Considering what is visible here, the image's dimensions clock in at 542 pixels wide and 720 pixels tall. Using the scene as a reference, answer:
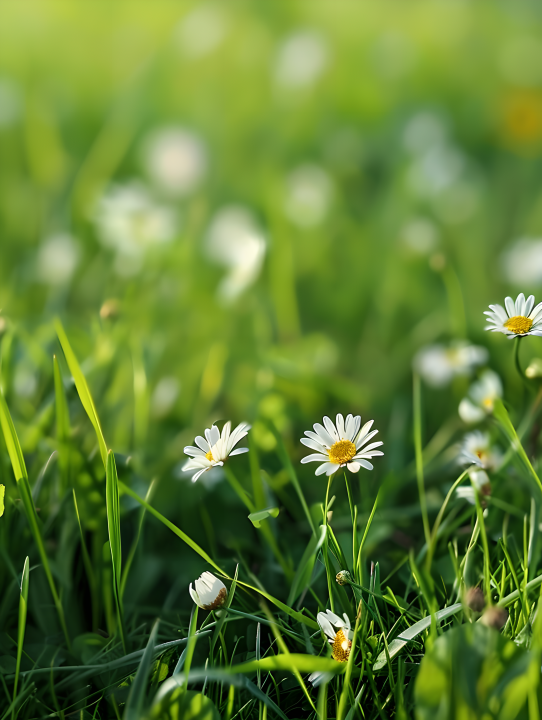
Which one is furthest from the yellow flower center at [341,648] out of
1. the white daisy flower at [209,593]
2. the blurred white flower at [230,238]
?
the blurred white flower at [230,238]

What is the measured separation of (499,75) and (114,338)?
66.5 inches

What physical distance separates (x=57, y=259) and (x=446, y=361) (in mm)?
852

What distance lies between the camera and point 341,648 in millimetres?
511

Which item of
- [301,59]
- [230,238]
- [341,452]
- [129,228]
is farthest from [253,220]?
[341,452]

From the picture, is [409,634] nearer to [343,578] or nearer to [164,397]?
[343,578]

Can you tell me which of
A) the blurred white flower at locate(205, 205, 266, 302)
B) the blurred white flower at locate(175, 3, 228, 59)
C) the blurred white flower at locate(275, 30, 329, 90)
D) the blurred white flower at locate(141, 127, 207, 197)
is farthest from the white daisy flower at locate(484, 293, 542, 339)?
the blurred white flower at locate(175, 3, 228, 59)

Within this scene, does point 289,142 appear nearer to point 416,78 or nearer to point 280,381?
point 416,78

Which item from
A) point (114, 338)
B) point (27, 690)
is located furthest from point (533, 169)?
point (27, 690)

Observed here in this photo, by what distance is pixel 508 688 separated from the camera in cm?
43

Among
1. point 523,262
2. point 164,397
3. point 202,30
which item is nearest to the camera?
point 164,397

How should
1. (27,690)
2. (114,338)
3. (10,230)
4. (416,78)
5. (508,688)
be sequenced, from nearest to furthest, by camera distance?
1. (508,688)
2. (27,690)
3. (114,338)
4. (10,230)
5. (416,78)

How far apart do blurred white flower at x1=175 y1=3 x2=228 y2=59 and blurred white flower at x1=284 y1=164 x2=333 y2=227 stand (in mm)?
722

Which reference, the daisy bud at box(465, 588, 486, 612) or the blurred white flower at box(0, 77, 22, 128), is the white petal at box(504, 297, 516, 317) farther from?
the blurred white flower at box(0, 77, 22, 128)

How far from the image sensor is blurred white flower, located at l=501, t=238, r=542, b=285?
111 cm
